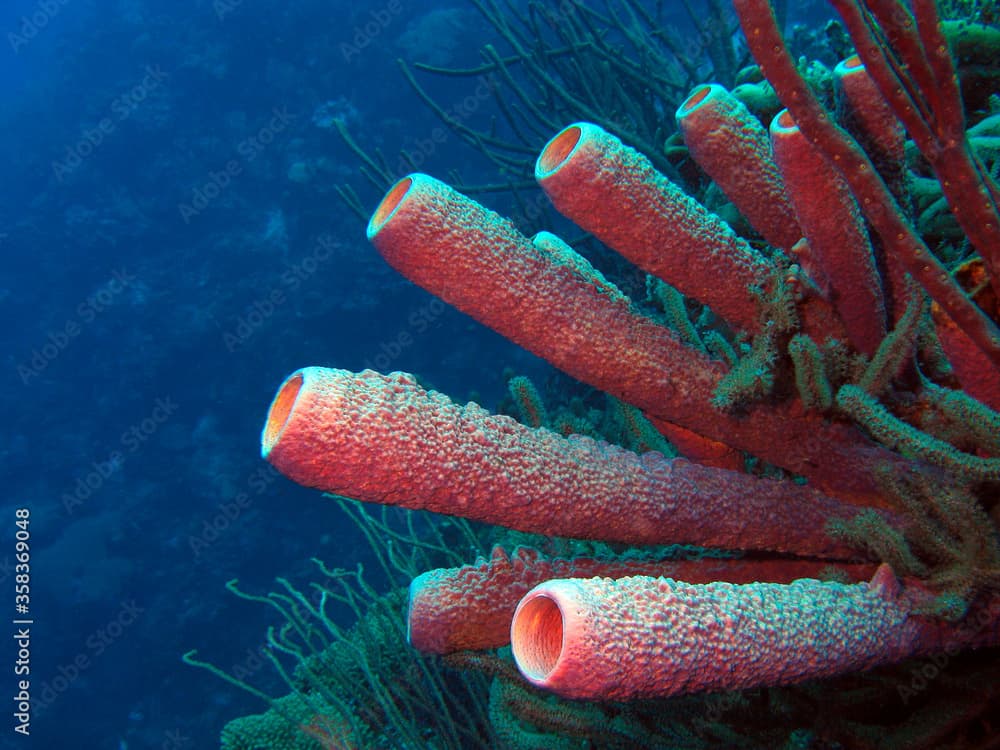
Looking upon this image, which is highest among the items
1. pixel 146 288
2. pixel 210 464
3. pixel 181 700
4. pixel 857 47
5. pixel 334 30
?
pixel 334 30

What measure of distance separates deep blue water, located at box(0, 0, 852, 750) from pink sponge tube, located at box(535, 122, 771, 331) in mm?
→ 9415


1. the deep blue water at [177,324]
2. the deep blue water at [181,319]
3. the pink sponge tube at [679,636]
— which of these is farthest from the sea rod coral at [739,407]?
the deep blue water at [177,324]

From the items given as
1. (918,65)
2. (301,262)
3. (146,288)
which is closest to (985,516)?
(918,65)

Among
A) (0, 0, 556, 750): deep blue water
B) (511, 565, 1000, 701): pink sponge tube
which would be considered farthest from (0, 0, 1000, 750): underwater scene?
(0, 0, 556, 750): deep blue water

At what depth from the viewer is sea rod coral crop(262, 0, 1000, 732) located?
938 mm

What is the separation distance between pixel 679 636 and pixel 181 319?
15.8 m

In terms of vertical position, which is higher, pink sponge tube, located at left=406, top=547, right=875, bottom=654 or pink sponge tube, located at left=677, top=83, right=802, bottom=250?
pink sponge tube, located at left=677, top=83, right=802, bottom=250

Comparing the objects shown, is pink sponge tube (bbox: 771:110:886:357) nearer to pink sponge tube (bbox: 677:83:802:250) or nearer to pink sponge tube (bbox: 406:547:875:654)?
pink sponge tube (bbox: 677:83:802:250)

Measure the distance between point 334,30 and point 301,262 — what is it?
858cm

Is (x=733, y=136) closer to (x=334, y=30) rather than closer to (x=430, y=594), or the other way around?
(x=430, y=594)

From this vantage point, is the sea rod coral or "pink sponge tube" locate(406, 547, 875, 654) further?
"pink sponge tube" locate(406, 547, 875, 654)

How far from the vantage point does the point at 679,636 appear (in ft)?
3.01

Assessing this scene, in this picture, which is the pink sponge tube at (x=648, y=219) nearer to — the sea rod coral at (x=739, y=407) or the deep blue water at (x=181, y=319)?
the sea rod coral at (x=739, y=407)

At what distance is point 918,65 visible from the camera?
911 millimetres
